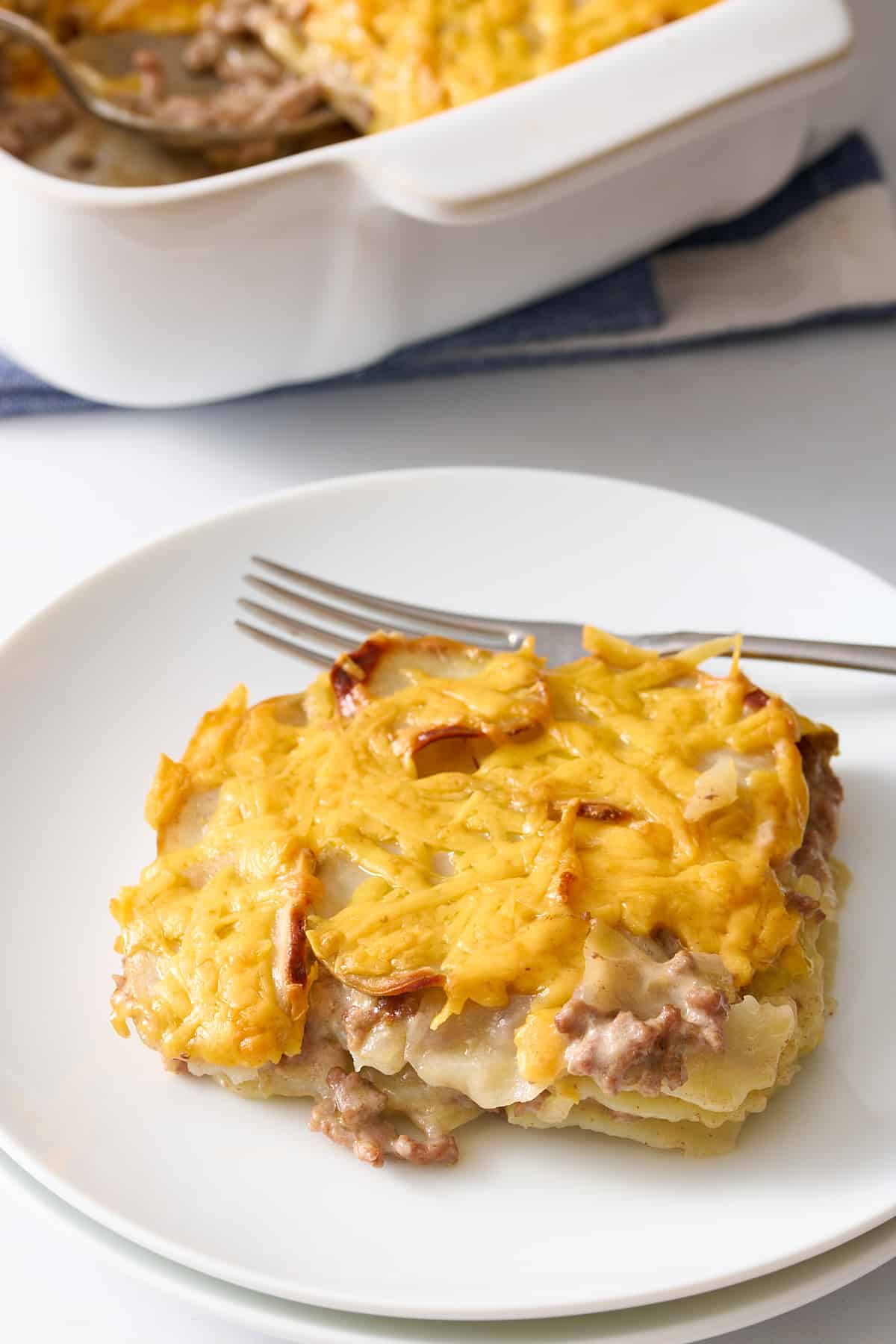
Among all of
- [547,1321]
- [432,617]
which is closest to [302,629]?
[432,617]

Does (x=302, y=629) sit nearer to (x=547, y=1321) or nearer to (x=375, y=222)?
(x=375, y=222)

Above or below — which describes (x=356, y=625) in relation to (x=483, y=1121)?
above

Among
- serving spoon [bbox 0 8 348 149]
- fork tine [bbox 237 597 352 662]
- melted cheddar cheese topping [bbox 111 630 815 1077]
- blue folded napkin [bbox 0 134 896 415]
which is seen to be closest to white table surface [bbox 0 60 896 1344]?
blue folded napkin [bbox 0 134 896 415]

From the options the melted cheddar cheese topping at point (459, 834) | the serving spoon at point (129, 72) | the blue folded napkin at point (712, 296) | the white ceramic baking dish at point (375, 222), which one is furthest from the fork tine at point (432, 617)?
the serving spoon at point (129, 72)

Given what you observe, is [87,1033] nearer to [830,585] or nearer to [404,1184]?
[404,1184]

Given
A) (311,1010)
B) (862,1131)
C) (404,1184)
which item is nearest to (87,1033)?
(311,1010)

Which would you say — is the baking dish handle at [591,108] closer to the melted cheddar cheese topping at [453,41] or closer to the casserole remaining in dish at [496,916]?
the melted cheddar cheese topping at [453,41]
